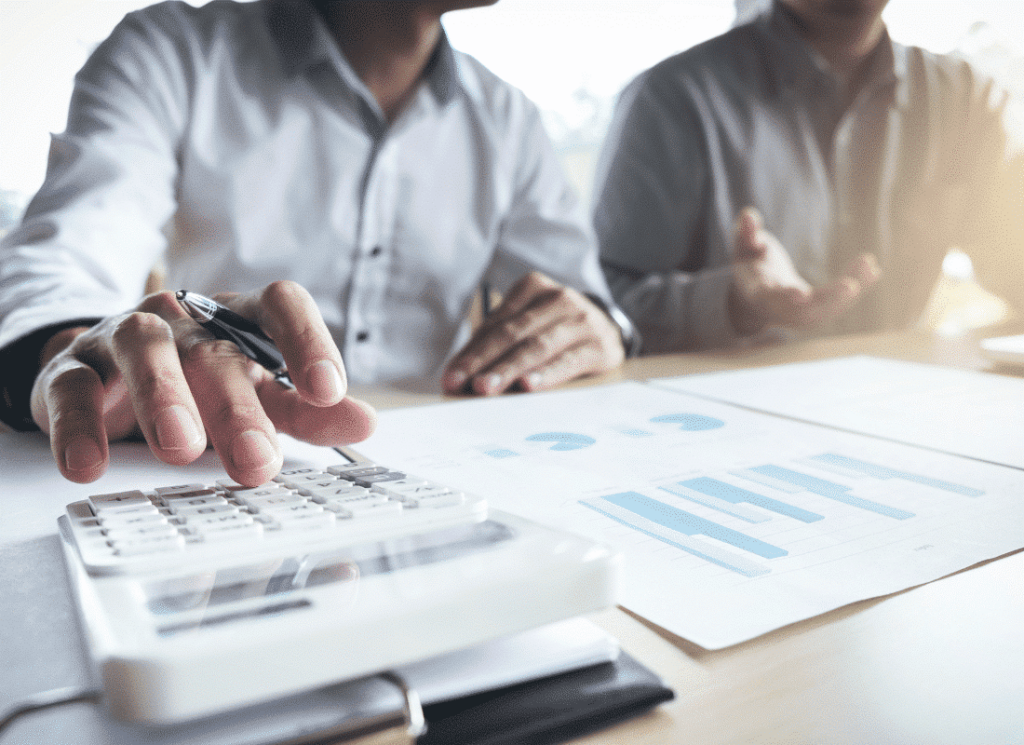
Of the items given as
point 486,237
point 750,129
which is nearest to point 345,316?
point 486,237

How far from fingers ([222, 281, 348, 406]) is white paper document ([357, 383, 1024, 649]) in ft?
0.29

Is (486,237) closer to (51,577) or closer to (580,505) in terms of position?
(580,505)

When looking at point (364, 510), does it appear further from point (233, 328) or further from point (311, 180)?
point (311, 180)

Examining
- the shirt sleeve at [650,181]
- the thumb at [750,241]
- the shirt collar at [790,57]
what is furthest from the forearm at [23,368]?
the shirt collar at [790,57]

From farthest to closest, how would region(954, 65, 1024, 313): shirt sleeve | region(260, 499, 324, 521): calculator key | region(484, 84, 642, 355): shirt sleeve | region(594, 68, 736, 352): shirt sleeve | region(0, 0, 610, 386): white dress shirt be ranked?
region(954, 65, 1024, 313): shirt sleeve, region(594, 68, 736, 352): shirt sleeve, region(484, 84, 642, 355): shirt sleeve, region(0, 0, 610, 386): white dress shirt, region(260, 499, 324, 521): calculator key

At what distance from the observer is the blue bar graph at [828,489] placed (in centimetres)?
36

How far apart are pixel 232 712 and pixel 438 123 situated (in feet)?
3.27

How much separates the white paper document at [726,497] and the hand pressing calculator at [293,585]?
0.07m

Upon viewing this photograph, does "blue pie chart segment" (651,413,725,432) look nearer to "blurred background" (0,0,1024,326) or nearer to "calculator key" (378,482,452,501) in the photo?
"calculator key" (378,482,452,501)

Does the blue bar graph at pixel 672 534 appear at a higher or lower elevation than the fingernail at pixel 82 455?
lower

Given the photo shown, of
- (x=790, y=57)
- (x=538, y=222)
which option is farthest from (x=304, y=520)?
(x=790, y=57)

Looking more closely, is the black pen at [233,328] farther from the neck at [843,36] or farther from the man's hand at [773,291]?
the neck at [843,36]

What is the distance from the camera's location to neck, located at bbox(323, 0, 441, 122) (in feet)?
3.58

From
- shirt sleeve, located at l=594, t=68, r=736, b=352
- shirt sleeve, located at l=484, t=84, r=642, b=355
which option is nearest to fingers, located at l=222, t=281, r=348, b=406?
shirt sleeve, located at l=484, t=84, r=642, b=355
